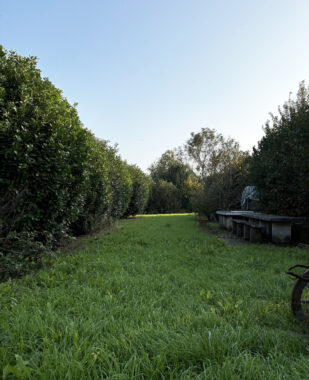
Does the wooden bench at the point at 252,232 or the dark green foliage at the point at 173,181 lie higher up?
the dark green foliage at the point at 173,181

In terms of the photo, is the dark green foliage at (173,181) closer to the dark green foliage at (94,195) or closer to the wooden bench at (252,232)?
the dark green foliage at (94,195)

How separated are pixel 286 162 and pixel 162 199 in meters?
23.4

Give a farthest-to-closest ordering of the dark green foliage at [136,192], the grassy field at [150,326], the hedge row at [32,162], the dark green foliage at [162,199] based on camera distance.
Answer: the dark green foliage at [162,199] < the dark green foliage at [136,192] < the hedge row at [32,162] < the grassy field at [150,326]

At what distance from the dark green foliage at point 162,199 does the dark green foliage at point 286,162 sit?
21519 millimetres

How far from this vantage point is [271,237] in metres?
6.33

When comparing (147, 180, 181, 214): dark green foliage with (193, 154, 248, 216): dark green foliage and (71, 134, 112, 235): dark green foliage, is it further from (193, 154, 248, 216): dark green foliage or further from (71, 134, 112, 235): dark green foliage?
(71, 134, 112, 235): dark green foliage

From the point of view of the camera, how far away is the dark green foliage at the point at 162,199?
2922 centimetres

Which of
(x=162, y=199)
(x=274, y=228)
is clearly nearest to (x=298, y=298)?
(x=274, y=228)

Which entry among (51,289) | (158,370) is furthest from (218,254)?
(158,370)

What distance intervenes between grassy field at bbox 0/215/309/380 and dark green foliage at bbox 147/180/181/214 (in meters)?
25.7

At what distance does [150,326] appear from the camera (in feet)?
6.02

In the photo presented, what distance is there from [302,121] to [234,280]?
17.5 ft

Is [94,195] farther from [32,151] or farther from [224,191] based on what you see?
[224,191]

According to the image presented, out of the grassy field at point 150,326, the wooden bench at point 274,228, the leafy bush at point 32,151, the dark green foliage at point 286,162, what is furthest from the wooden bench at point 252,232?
the leafy bush at point 32,151
